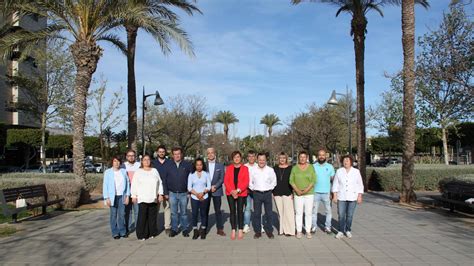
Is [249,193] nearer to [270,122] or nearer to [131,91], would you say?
[131,91]

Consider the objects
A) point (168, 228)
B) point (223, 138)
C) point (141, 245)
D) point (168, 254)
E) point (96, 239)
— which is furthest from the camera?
Answer: point (223, 138)

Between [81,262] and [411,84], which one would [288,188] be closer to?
[81,262]

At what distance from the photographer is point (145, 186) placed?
9180 millimetres

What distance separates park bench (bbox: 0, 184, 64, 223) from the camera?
10797 mm

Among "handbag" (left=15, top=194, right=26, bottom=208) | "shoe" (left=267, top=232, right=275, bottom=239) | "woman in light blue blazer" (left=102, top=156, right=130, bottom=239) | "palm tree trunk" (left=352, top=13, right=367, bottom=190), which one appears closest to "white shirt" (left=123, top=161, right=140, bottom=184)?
"woman in light blue blazer" (left=102, top=156, right=130, bottom=239)

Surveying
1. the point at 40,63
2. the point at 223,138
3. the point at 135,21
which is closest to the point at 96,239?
the point at 135,21

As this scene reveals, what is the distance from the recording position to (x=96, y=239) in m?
9.11

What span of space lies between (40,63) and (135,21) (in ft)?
58.4

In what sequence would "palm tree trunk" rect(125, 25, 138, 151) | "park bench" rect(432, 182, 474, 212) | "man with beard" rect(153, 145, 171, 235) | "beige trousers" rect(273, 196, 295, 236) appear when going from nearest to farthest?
"beige trousers" rect(273, 196, 295, 236) < "man with beard" rect(153, 145, 171, 235) < "park bench" rect(432, 182, 474, 212) < "palm tree trunk" rect(125, 25, 138, 151)

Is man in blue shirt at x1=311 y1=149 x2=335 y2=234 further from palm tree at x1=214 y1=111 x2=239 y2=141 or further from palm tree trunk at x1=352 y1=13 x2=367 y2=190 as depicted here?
palm tree at x1=214 y1=111 x2=239 y2=141

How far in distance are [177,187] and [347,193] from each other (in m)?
3.60

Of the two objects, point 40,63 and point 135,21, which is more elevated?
point 40,63

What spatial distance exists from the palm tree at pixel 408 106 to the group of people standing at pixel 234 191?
21.3 ft

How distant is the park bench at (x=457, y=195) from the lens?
12001mm
